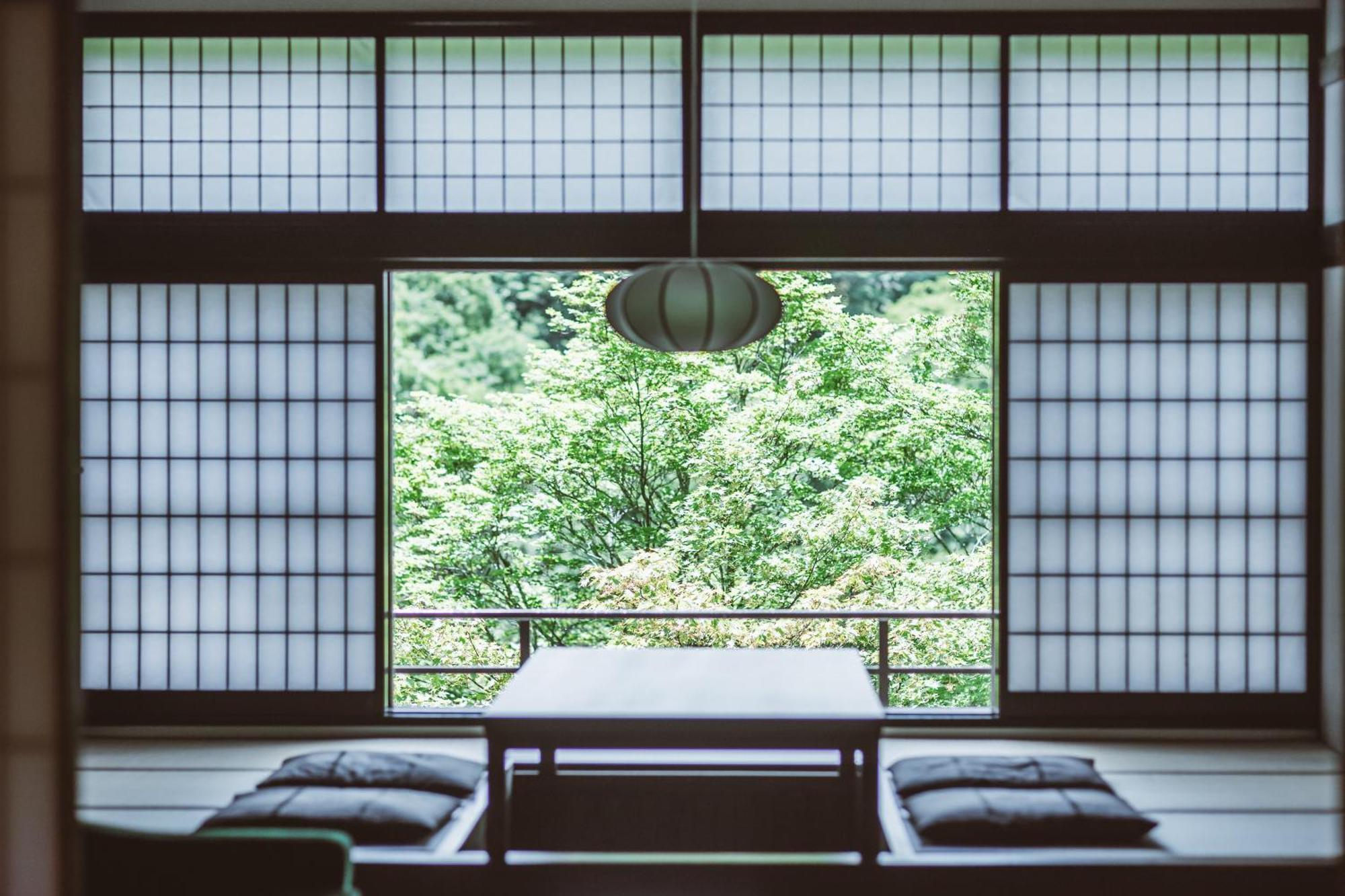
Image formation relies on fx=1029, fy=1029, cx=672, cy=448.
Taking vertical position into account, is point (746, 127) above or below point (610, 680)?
above

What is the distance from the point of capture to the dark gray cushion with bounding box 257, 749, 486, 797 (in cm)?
340

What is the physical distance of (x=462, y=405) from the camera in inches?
342

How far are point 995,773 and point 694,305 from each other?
6.08 feet

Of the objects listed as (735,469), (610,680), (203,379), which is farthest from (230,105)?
(735,469)

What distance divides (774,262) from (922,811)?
2.27m

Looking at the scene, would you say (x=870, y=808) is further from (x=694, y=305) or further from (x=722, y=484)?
(x=722, y=484)

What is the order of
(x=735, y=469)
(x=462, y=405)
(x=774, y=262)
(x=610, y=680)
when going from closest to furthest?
1. (x=610, y=680)
2. (x=774, y=262)
3. (x=735, y=469)
4. (x=462, y=405)

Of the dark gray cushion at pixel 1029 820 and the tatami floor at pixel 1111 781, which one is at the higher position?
the dark gray cushion at pixel 1029 820

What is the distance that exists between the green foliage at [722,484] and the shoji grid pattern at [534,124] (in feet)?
11.9

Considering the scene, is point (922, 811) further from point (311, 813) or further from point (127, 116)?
point (127, 116)

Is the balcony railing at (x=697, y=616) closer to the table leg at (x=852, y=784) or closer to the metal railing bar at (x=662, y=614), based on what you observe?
the metal railing bar at (x=662, y=614)

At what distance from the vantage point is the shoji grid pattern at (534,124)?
14.7 ft

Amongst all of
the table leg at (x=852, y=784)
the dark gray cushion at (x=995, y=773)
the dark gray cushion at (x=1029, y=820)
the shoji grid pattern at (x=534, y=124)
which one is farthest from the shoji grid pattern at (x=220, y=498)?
the dark gray cushion at (x=1029, y=820)

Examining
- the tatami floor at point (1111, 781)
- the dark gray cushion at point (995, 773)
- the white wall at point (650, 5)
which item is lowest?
the tatami floor at point (1111, 781)
